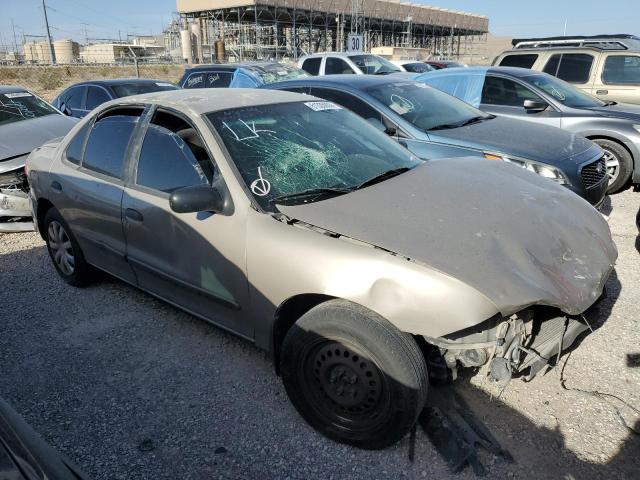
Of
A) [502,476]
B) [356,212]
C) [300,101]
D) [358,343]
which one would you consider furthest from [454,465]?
[300,101]

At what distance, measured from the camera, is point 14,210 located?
5543 millimetres

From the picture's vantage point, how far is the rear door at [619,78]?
8.54 m

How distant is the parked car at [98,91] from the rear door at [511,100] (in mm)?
5302

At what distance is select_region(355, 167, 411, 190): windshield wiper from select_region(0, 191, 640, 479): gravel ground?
1246 millimetres

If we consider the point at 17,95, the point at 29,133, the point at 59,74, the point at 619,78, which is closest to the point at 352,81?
Result: the point at 29,133

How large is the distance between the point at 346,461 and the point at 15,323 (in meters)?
2.83

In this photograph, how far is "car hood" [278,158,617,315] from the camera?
2186 millimetres

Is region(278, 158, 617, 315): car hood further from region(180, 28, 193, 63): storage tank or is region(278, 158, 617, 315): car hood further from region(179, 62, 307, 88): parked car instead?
region(180, 28, 193, 63): storage tank

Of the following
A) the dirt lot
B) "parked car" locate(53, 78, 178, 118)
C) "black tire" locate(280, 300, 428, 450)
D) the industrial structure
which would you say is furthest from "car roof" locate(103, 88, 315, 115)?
the industrial structure

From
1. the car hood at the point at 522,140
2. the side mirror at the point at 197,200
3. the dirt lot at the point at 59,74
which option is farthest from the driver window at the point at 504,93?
the dirt lot at the point at 59,74

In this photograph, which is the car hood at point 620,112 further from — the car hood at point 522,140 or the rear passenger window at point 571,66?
the rear passenger window at point 571,66

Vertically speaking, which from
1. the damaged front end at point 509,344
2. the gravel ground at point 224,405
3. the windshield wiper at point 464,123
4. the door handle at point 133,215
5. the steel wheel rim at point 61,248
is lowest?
the gravel ground at point 224,405

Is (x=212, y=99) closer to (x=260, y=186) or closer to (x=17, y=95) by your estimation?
(x=260, y=186)

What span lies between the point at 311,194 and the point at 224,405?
126 centimetres
